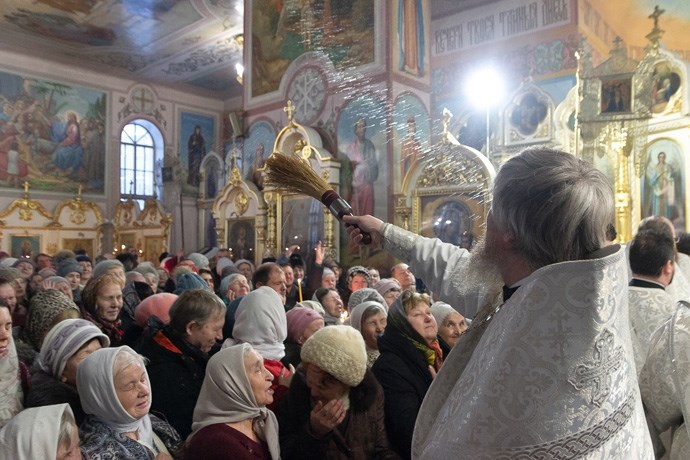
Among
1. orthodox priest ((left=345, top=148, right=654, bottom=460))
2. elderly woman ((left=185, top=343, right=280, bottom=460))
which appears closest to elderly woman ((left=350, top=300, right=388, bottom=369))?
elderly woman ((left=185, top=343, right=280, bottom=460))

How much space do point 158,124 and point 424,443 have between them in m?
19.7

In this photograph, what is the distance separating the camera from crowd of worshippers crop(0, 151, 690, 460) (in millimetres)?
1116

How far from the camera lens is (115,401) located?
7.06ft

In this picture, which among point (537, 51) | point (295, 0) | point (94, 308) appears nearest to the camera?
point (94, 308)

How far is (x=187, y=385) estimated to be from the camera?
2881 millimetres

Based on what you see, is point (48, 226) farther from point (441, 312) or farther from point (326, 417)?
point (326, 417)

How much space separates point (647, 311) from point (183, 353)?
2.28 m

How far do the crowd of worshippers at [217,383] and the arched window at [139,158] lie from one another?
16.4m

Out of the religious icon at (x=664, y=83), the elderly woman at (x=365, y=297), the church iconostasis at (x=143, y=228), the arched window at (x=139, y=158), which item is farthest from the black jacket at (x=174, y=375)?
the arched window at (x=139, y=158)

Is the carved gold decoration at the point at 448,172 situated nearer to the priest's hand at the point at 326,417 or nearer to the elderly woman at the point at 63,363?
the priest's hand at the point at 326,417

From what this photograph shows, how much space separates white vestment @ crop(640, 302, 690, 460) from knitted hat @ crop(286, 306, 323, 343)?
2054mm

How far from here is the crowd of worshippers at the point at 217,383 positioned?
7.12ft

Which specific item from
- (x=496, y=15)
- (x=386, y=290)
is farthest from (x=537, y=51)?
(x=386, y=290)

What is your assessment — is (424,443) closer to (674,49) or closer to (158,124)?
(674,49)
